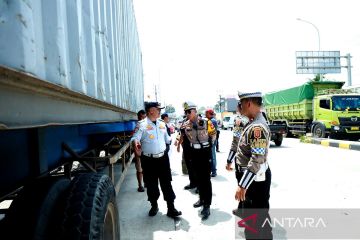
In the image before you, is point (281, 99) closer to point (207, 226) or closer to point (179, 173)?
point (179, 173)

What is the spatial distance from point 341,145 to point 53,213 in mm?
12074

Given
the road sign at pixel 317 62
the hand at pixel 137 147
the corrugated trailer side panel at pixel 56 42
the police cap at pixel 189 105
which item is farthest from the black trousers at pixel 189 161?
the road sign at pixel 317 62

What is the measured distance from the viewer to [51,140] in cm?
247

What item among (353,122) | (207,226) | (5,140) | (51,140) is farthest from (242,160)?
(353,122)

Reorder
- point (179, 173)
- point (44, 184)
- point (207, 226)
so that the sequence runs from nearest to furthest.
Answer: point (44, 184) → point (207, 226) → point (179, 173)

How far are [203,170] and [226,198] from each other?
103 centimetres

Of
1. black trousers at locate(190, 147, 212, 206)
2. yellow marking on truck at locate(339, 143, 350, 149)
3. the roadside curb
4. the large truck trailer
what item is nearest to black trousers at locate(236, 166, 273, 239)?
the large truck trailer

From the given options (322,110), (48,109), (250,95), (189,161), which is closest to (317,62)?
(322,110)

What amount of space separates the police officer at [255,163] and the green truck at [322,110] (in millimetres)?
12925

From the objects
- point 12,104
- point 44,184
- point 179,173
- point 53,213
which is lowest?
point 179,173

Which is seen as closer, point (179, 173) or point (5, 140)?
point (5, 140)

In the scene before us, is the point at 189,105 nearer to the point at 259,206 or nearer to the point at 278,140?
the point at 259,206

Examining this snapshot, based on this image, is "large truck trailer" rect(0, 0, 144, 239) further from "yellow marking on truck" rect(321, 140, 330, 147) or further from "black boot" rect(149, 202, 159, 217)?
"yellow marking on truck" rect(321, 140, 330, 147)

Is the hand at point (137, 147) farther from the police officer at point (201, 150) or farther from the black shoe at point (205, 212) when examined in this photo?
the black shoe at point (205, 212)
